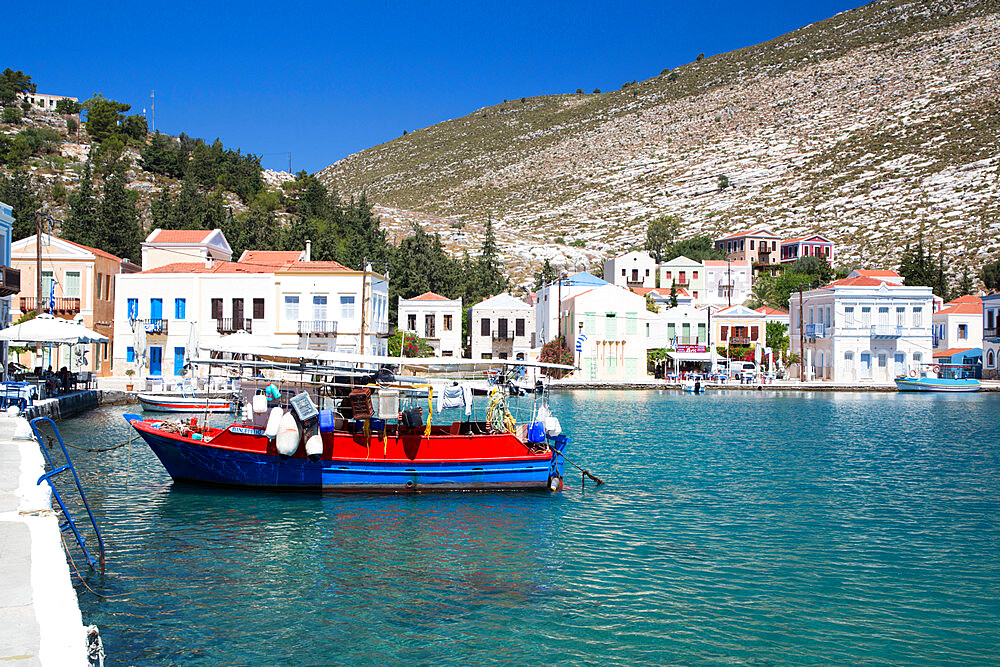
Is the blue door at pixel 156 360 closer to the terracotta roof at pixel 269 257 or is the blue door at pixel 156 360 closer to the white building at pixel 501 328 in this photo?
the terracotta roof at pixel 269 257

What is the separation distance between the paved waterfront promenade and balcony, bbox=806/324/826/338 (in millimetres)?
62315

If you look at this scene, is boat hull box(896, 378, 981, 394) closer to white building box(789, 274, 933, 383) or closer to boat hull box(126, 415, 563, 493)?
white building box(789, 274, 933, 383)

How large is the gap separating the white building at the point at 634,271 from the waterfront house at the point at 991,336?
31.4 m

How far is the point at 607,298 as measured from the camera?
6469 centimetres

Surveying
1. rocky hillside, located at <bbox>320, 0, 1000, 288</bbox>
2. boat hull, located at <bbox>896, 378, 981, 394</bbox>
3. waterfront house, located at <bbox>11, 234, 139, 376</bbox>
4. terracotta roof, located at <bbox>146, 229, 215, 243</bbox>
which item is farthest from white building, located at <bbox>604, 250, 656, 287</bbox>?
waterfront house, located at <bbox>11, 234, 139, 376</bbox>

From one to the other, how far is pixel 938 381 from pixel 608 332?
2357 cm

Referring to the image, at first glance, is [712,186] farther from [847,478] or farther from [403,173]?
[847,478]

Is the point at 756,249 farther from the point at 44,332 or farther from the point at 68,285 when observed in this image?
the point at 44,332

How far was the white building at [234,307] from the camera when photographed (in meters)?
47.7

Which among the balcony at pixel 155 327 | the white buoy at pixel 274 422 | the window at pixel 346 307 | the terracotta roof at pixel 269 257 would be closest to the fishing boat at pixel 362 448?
the white buoy at pixel 274 422

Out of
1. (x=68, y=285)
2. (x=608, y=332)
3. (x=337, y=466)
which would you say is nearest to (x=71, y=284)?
(x=68, y=285)

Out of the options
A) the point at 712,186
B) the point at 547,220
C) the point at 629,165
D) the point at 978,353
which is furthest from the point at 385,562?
the point at 629,165

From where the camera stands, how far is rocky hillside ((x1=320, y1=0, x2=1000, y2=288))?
4247 inches

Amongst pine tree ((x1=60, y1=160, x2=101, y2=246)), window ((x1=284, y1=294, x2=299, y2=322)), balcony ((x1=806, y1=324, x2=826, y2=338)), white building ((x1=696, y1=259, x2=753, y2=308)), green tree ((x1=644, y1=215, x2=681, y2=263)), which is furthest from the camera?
green tree ((x1=644, y1=215, x2=681, y2=263))
